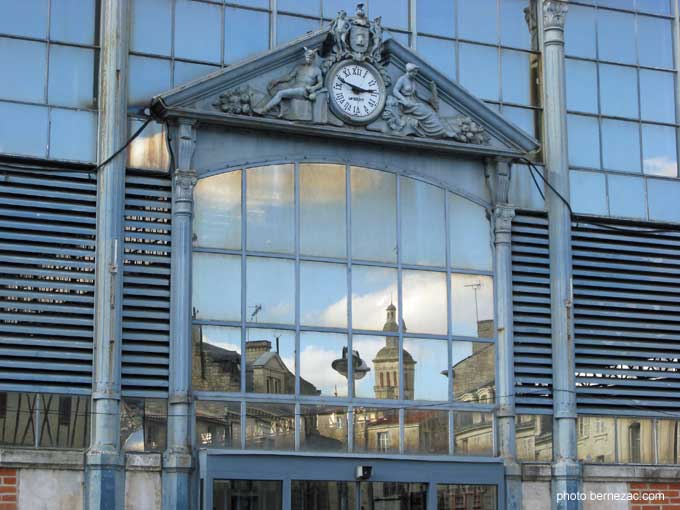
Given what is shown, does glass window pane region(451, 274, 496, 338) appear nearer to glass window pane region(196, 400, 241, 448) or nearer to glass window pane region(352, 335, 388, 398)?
glass window pane region(352, 335, 388, 398)

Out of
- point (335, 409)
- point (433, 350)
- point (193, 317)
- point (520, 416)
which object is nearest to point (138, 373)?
point (193, 317)

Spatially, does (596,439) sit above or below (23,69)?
below

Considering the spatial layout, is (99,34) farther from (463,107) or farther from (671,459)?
(671,459)

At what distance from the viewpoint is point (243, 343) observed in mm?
22562

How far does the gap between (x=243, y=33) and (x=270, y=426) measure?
687 centimetres

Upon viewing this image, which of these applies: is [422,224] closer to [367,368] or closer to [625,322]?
[367,368]

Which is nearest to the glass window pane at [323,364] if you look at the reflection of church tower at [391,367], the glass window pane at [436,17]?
the reflection of church tower at [391,367]

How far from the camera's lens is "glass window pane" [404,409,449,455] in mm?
23500

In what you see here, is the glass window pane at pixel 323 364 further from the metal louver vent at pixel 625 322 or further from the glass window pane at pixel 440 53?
the glass window pane at pixel 440 53

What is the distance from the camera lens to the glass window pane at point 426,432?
23500 millimetres

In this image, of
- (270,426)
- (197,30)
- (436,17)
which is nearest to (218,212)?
(197,30)

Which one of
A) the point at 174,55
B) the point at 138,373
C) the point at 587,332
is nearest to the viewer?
the point at 138,373

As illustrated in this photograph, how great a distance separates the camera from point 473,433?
24047mm

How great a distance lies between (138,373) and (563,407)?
777 centimetres
